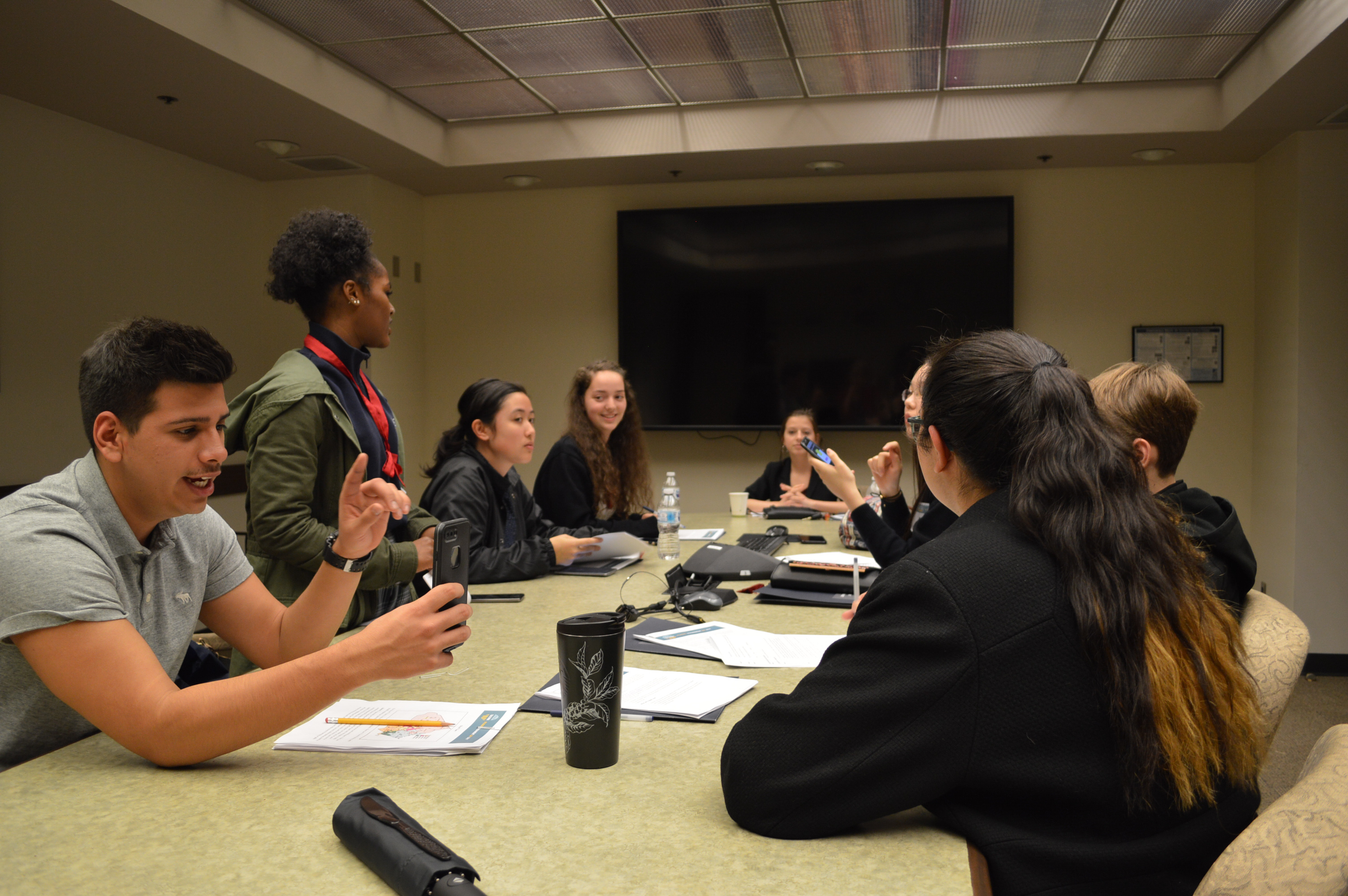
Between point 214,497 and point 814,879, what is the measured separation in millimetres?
4690

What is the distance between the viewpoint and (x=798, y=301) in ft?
17.5

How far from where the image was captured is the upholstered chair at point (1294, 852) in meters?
0.84

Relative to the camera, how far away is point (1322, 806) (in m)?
0.88

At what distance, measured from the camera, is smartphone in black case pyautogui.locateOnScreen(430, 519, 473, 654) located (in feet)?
3.61

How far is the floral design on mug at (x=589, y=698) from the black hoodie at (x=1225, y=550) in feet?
3.29

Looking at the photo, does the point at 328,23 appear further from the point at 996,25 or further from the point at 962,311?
the point at 962,311

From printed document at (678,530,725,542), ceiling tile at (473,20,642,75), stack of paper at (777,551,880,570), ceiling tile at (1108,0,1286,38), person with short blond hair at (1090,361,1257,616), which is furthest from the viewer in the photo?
Answer: ceiling tile at (473,20,642,75)

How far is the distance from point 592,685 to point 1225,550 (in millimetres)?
1155

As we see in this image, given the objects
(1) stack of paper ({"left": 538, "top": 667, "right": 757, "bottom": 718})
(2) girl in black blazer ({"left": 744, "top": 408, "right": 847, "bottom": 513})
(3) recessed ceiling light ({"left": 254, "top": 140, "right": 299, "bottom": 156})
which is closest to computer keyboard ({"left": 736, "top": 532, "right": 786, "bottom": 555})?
(2) girl in black blazer ({"left": 744, "top": 408, "right": 847, "bottom": 513})

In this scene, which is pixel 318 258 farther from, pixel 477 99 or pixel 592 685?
pixel 477 99

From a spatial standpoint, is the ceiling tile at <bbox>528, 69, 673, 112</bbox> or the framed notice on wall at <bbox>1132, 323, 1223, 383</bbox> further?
the framed notice on wall at <bbox>1132, 323, 1223, 383</bbox>

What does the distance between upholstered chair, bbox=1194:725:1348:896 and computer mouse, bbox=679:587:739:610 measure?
3.87 ft

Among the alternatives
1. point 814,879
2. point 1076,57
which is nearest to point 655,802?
point 814,879

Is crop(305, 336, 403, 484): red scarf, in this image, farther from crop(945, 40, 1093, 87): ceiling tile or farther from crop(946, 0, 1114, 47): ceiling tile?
crop(945, 40, 1093, 87): ceiling tile
